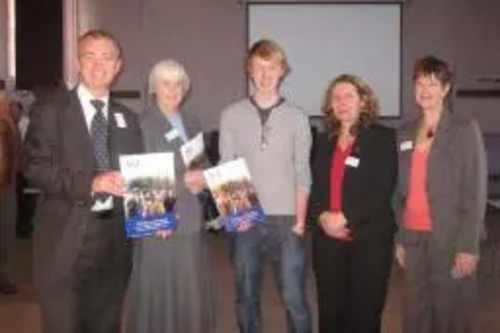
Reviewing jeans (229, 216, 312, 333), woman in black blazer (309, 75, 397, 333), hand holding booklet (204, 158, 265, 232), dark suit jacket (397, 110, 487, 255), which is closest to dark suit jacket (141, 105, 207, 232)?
hand holding booklet (204, 158, 265, 232)

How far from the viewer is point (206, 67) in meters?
10.5

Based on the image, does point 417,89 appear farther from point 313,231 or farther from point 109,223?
point 109,223

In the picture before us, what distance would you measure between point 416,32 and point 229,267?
5474 mm

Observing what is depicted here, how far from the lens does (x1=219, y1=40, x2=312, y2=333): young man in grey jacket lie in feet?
11.1

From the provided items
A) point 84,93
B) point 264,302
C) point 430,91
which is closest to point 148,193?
point 84,93

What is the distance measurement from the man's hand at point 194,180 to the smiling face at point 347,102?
2.27 feet

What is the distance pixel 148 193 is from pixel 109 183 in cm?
26

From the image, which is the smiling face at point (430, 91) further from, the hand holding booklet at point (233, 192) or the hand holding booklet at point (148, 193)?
the hand holding booklet at point (148, 193)

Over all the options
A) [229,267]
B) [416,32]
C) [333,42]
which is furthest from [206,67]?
[229,267]

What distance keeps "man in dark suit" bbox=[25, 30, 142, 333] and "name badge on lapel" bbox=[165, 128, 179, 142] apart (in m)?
0.35

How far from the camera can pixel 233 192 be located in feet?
10.8

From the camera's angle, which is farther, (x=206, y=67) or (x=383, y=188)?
(x=206, y=67)

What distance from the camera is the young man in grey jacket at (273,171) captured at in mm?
3391

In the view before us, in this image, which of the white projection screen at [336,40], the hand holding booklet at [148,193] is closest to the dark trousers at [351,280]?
the hand holding booklet at [148,193]
